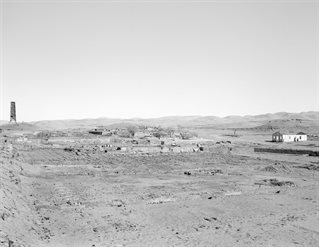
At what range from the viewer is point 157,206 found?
54.6ft

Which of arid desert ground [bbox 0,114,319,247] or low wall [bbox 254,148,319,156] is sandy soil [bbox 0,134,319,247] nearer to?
arid desert ground [bbox 0,114,319,247]

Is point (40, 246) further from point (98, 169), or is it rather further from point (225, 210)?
point (98, 169)

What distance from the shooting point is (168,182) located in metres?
23.2

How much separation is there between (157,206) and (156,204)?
39cm

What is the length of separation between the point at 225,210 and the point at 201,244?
471cm

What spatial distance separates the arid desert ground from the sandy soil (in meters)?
0.04

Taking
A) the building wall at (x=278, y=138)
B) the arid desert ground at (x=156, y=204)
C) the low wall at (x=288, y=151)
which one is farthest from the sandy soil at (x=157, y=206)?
the building wall at (x=278, y=138)

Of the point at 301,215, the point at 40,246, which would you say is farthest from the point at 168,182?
the point at 40,246

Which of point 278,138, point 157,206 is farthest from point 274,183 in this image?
point 278,138

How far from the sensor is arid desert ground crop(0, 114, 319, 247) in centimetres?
1212

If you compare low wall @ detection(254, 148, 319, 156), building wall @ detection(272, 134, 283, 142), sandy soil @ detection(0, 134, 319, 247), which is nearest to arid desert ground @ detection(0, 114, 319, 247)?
sandy soil @ detection(0, 134, 319, 247)

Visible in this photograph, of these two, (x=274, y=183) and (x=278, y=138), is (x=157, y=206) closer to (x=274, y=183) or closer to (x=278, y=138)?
(x=274, y=183)

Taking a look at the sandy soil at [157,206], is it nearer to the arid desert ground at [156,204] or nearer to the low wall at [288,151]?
the arid desert ground at [156,204]

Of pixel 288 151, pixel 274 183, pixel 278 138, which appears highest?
pixel 278 138
